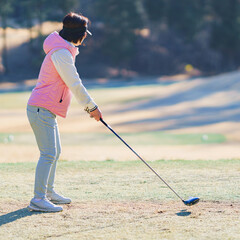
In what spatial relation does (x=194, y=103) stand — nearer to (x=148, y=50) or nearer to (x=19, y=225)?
(x=19, y=225)

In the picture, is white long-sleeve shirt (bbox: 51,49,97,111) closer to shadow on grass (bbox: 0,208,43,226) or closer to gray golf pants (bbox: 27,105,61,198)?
gray golf pants (bbox: 27,105,61,198)

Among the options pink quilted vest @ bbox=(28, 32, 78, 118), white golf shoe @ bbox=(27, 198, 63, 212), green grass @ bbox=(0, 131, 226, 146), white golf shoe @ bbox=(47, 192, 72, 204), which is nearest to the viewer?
pink quilted vest @ bbox=(28, 32, 78, 118)

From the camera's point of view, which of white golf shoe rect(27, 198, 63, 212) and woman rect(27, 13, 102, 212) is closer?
woman rect(27, 13, 102, 212)

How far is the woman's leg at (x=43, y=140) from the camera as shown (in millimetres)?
5289

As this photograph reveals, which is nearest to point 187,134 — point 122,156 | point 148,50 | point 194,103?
point 122,156

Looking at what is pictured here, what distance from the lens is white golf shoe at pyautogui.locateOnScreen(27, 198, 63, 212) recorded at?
5.34 metres

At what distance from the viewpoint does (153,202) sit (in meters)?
5.74

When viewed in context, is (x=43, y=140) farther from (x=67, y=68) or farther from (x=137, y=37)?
(x=137, y=37)

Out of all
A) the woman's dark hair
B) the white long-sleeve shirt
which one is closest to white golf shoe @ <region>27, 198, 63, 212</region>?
the white long-sleeve shirt

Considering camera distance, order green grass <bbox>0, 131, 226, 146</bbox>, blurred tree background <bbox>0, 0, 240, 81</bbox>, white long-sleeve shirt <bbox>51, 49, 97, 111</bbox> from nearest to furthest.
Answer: white long-sleeve shirt <bbox>51, 49, 97, 111</bbox> → green grass <bbox>0, 131, 226, 146</bbox> → blurred tree background <bbox>0, 0, 240, 81</bbox>

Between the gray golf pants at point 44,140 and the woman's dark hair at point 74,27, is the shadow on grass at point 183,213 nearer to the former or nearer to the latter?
the gray golf pants at point 44,140

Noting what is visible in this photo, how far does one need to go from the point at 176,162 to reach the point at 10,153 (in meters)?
5.89

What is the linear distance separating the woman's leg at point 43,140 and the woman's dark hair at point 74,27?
0.78m

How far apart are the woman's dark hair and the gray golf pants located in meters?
0.77
